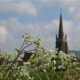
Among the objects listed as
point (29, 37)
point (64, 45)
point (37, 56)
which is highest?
point (64, 45)

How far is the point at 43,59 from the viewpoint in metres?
3.59

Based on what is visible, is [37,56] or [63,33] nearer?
[37,56]

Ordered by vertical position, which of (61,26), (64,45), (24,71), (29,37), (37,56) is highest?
(61,26)

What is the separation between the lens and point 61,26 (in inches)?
3469

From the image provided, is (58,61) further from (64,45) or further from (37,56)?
(64,45)

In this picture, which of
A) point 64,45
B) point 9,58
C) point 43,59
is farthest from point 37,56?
point 64,45

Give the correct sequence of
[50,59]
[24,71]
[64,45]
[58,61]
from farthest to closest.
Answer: [64,45]
[58,61]
[50,59]
[24,71]

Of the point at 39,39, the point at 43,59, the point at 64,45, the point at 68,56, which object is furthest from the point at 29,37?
the point at 64,45

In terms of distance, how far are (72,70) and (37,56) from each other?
57 centimetres

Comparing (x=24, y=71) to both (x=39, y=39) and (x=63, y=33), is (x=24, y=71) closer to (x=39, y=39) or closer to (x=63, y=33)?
(x=39, y=39)

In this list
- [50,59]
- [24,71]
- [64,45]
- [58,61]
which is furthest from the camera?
[64,45]

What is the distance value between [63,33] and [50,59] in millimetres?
84445

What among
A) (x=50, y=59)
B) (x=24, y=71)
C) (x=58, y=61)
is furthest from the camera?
(x=58, y=61)

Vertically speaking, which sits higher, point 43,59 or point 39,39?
point 39,39
